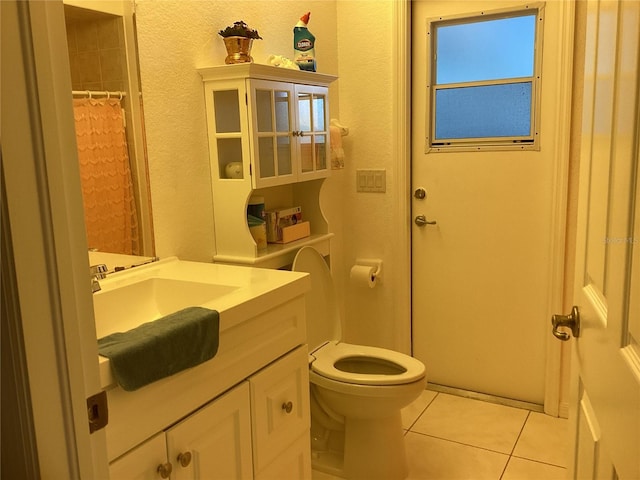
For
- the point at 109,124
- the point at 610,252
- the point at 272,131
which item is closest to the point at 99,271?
the point at 109,124

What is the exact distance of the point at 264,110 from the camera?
2023 millimetres

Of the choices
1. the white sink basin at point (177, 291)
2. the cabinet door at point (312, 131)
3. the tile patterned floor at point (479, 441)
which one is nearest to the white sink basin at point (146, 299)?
the white sink basin at point (177, 291)

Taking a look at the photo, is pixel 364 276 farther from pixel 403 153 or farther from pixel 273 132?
pixel 273 132

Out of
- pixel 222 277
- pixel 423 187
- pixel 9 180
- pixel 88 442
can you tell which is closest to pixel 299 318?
pixel 222 277

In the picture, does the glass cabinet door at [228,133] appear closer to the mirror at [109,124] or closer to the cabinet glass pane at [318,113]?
the mirror at [109,124]

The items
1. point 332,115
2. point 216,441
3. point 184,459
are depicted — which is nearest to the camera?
point 184,459

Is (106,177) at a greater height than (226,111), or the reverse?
(226,111)

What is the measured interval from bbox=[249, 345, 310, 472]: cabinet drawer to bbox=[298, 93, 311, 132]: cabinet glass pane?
93 centimetres

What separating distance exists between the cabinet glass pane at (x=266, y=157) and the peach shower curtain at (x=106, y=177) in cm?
45

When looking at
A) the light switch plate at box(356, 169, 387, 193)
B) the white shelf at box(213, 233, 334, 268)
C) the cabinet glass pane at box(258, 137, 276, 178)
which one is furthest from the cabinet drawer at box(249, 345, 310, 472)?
the light switch plate at box(356, 169, 387, 193)

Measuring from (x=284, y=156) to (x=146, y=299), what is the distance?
0.76m

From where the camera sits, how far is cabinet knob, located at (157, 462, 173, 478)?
1241mm

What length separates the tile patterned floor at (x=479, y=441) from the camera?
2277 millimetres

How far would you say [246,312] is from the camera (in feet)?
4.74
